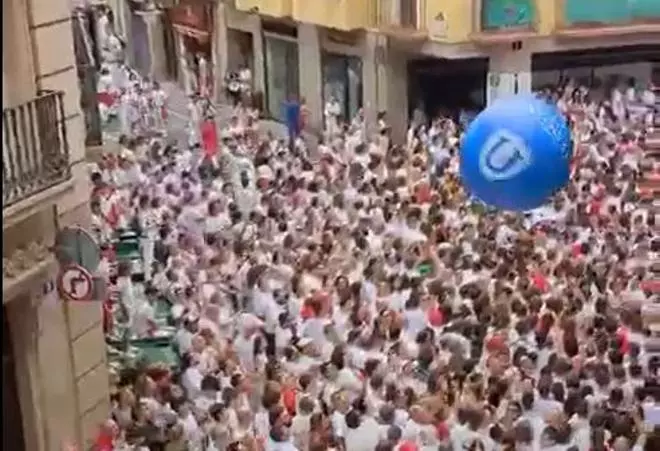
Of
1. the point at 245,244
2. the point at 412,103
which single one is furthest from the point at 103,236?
the point at 412,103

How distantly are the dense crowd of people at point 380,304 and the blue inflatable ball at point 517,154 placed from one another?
1.99 ft

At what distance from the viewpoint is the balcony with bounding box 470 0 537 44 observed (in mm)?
11938

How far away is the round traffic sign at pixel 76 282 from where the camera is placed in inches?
174

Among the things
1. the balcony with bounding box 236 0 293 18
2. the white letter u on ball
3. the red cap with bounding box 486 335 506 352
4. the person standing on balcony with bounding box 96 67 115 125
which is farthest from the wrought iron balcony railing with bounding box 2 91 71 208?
the balcony with bounding box 236 0 293 18

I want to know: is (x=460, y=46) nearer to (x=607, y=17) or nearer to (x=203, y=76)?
(x=607, y=17)

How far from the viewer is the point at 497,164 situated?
6117 millimetres

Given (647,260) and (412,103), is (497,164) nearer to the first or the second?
(647,260)

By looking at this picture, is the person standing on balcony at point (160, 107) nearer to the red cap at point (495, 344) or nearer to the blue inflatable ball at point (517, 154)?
the blue inflatable ball at point (517, 154)

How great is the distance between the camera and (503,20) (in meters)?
12.0

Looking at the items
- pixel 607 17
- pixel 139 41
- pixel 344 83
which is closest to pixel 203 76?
pixel 139 41

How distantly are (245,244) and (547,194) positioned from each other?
8.28 ft

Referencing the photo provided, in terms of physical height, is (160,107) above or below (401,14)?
below

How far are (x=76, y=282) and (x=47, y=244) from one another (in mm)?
196

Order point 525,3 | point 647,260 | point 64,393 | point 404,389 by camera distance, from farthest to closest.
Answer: point 525,3 < point 647,260 < point 404,389 < point 64,393
